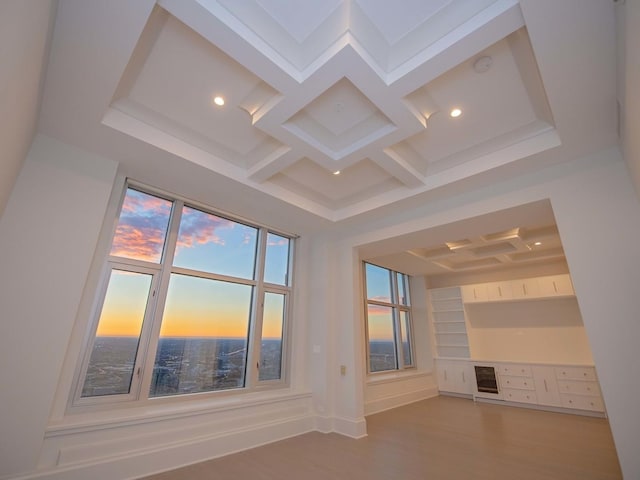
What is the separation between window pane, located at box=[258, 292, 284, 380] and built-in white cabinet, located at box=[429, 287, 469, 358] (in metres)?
4.84

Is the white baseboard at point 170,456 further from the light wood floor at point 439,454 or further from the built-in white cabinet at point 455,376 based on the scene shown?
the built-in white cabinet at point 455,376

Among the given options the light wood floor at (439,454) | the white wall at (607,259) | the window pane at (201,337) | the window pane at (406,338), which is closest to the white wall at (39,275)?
the window pane at (201,337)

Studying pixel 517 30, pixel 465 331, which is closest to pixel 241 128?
pixel 517 30

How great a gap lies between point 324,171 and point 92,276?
2.92 meters

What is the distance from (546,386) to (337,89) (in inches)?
276

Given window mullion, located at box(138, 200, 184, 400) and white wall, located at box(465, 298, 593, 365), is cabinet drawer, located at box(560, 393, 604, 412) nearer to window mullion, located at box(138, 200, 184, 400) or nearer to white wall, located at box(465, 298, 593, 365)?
white wall, located at box(465, 298, 593, 365)

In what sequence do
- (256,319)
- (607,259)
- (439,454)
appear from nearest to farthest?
(607,259)
(439,454)
(256,319)

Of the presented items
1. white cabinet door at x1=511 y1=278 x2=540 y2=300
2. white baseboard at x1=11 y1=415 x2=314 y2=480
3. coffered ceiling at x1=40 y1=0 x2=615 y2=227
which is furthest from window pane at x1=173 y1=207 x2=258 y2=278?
white cabinet door at x1=511 y1=278 x2=540 y2=300

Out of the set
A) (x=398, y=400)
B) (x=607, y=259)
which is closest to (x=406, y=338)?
(x=398, y=400)

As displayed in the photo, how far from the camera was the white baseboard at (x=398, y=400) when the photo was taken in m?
5.61

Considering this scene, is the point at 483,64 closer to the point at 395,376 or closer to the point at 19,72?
the point at 19,72

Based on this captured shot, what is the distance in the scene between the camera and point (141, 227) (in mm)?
3650

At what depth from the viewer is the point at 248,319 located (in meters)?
4.45

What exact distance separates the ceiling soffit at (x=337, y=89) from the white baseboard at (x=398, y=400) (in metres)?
4.24
